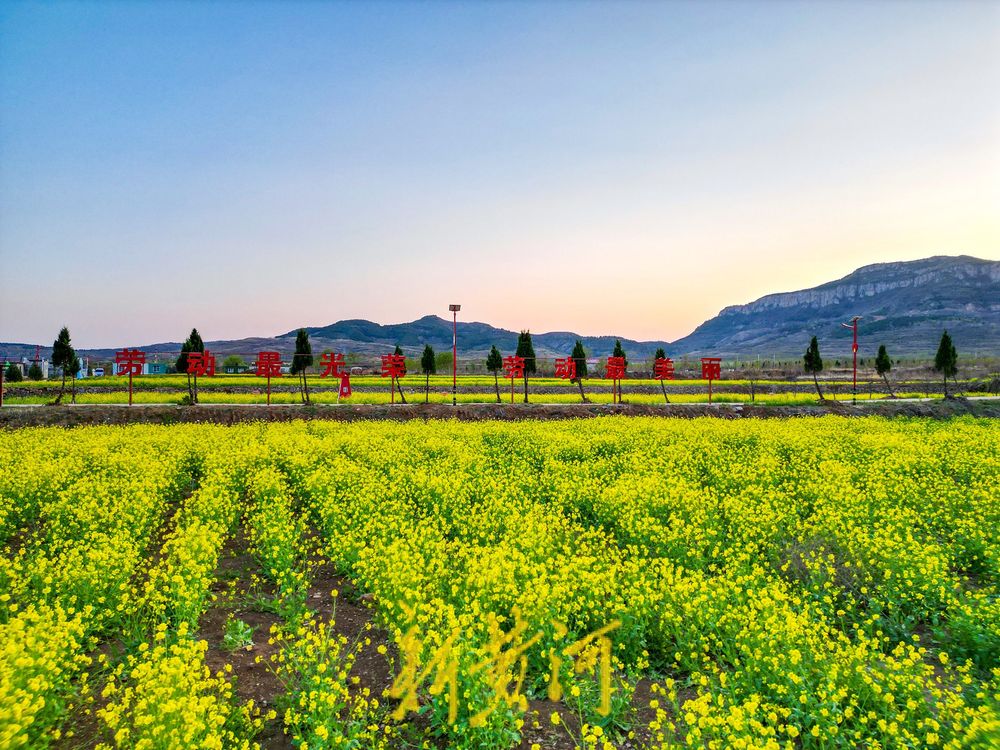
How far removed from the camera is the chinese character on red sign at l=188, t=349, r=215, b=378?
95.5 feet

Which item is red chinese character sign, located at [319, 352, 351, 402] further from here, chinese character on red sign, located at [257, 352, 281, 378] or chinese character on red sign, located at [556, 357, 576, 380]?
chinese character on red sign, located at [556, 357, 576, 380]

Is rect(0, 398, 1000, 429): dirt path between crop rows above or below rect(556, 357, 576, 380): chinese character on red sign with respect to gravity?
below

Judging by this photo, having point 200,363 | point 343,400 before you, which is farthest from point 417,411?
point 200,363

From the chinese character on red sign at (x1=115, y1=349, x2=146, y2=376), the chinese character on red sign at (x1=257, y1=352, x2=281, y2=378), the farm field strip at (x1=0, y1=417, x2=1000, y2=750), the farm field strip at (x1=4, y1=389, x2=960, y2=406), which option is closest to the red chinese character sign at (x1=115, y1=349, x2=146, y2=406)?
the chinese character on red sign at (x1=115, y1=349, x2=146, y2=376)

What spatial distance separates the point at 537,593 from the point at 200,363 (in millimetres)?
30359

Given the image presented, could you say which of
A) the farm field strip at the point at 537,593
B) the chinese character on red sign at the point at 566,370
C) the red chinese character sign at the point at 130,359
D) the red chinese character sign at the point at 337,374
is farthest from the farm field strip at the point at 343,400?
the farm field strip at the point at 537,593

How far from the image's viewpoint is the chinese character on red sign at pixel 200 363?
2910cm

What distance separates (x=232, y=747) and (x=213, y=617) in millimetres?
3111

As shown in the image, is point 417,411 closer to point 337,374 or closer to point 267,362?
point 337,374

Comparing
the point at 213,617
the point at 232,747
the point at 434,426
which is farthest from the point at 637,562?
the point at 434,426

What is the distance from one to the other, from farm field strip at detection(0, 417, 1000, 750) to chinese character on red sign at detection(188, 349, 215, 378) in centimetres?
1503

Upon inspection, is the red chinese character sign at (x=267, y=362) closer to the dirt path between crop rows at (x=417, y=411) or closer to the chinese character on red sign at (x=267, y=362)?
the chinese character on red sign at (x=267, y=362)

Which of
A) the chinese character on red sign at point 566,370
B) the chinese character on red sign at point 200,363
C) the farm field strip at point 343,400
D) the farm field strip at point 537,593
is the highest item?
the chinese character on red sign at point 200,363

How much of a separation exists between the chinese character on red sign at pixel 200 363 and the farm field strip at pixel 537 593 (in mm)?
15025
